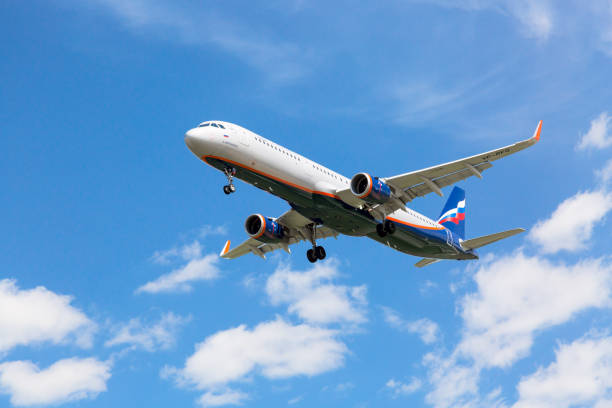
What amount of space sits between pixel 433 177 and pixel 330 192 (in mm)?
6405

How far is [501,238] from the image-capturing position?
47.8 meters

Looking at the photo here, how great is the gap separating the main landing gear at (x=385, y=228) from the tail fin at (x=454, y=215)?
11.6m

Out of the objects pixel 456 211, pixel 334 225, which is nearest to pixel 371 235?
pixel 334 225

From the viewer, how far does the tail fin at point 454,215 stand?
2152 inches

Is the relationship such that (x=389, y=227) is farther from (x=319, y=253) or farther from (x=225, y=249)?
(x=225, y=249)

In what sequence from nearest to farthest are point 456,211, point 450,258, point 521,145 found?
1. point 521,145
2. point 450,258
3. point 456,211

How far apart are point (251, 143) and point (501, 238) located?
19710 mm

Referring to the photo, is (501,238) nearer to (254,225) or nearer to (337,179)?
(337,179)

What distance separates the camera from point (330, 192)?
134 feet

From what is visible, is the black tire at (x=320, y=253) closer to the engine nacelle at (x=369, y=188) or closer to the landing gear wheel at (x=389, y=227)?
the landing gear wheel at (x=389, y=227)

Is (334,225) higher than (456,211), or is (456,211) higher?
(456,211)

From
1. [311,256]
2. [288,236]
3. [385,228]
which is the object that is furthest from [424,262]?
[288,236]

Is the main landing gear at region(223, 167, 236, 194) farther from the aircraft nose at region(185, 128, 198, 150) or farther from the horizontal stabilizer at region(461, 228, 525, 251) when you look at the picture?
the horizontal stabilizer at region(461, 228, 525, 251)

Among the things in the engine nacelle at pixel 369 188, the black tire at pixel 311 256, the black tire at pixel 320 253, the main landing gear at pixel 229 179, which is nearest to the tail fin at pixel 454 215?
the black tire at pixel 320 253
